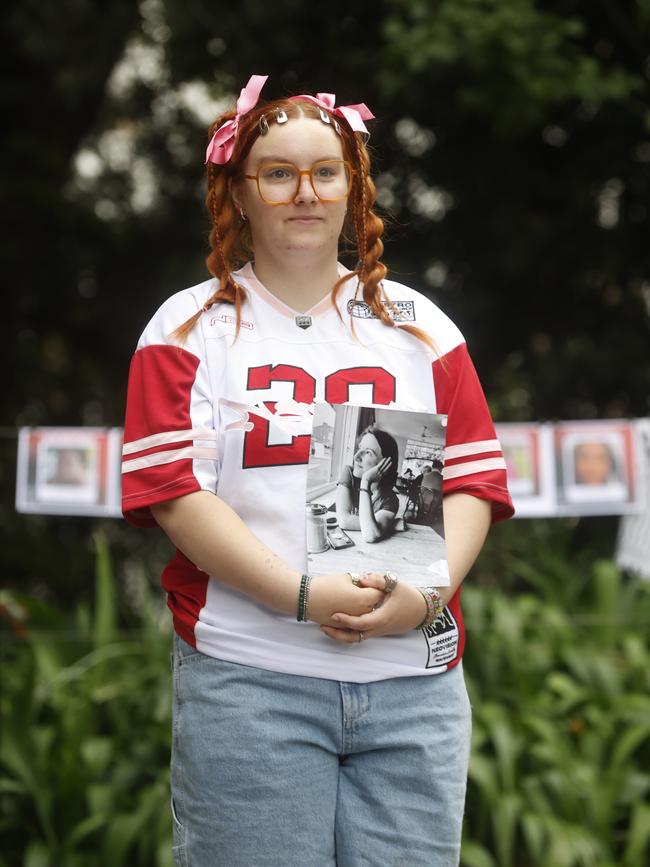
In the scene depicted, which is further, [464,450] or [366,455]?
[464,450]

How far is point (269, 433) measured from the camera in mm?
1560

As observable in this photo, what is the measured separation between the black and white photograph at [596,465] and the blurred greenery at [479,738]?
304 millimetres

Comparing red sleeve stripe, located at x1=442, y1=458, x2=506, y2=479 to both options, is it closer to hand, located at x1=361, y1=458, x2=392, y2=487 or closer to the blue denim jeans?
hand, located at x1=361, y1=458, x2=392, y2=487

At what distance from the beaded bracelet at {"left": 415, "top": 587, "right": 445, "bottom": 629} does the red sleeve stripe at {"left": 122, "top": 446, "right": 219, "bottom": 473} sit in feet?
1.17

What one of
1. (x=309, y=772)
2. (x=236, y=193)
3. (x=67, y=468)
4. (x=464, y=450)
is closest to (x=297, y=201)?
(x=236, y=193)

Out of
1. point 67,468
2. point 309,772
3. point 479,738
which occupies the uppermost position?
point 67,468

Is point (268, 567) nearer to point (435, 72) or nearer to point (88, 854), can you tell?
point (88, 854)

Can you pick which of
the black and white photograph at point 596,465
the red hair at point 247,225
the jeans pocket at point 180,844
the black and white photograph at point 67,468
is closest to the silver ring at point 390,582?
the red hair at point 247,225

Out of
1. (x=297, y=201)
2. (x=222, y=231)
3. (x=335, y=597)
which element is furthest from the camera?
(x=222, y=231)

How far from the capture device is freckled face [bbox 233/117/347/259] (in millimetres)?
1601

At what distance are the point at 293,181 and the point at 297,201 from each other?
33 millimetres

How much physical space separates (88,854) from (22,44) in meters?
4.47

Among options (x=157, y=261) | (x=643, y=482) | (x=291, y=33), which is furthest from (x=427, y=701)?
(x=157, y=261)

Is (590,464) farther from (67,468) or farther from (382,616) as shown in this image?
(382,616)
